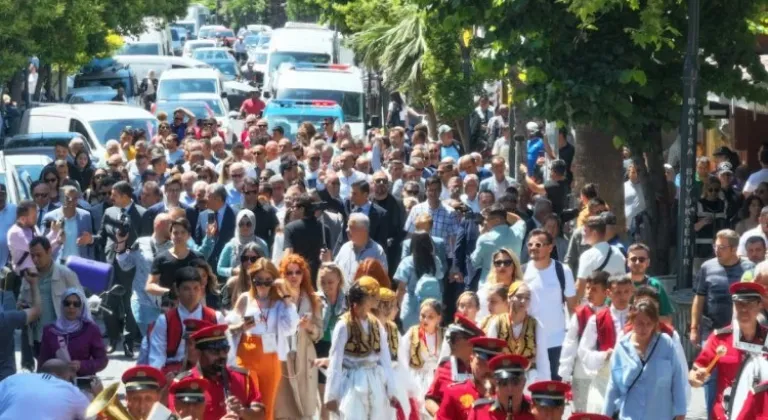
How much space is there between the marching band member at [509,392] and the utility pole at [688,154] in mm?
6461

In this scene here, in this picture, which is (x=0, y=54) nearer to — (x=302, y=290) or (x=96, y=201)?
(x=96, y=201)

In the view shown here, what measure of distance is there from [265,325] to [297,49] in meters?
36.6

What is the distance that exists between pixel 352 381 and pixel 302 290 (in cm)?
150

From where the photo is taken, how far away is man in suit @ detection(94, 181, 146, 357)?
56.0ft

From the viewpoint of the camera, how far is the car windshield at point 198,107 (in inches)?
1422

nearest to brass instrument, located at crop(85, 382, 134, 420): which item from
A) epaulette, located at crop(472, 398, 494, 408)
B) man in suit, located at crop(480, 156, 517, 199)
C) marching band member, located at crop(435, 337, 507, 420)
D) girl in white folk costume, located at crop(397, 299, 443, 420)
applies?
epaulette, located at crop(472, 398, 494, 408)

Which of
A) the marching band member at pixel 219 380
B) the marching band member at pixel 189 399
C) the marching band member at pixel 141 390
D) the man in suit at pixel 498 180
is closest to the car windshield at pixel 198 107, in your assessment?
the man in suit at pixel 498 180

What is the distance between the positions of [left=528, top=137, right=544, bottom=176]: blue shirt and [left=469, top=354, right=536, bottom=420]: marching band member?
627 inches

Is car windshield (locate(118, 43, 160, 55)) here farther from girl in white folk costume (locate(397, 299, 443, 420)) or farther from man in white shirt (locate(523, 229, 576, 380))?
girl in white folk costume (locate(397, 299, 443, 420))

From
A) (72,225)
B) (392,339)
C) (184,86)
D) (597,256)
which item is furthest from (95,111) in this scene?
(392,339)

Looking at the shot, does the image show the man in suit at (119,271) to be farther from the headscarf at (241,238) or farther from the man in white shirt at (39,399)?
the man in white shirt at (39,399)

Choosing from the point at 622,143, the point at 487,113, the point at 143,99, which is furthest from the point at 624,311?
the point at 143,99

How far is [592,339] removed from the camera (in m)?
11.8

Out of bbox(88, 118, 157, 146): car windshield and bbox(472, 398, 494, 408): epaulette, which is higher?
bbox(88, 118, 157, 146): car windshield
